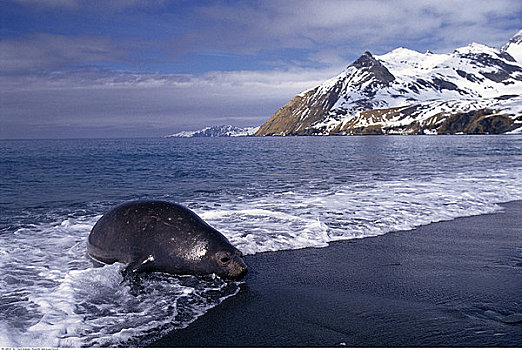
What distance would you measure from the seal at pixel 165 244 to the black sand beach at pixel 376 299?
62 cm

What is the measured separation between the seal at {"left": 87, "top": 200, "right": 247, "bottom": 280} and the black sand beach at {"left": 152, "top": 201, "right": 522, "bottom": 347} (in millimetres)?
617

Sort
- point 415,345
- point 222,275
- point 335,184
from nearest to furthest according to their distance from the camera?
point 415,345 → point 222,275 → point 335,184

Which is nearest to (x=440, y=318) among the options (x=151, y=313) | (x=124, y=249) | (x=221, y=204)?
(x=151, y=313)

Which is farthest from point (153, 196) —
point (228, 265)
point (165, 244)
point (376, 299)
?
point (376, 299)

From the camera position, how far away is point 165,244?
693cm

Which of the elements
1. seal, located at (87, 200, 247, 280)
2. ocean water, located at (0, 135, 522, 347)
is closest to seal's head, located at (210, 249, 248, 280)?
seal, located at (87, 200, 247, 280)

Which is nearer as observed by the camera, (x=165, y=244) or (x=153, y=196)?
(x=165, y=244)

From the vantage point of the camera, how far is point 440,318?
5.22m

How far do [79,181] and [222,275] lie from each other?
18711mm

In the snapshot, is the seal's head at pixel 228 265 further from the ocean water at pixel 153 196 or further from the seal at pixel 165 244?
the ocean water at pixel 153 196

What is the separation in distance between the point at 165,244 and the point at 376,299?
345cm

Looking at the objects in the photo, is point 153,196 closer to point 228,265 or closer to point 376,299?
point 228,265

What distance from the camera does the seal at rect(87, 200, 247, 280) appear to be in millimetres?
6742

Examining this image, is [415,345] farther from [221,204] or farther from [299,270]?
[221,204]
